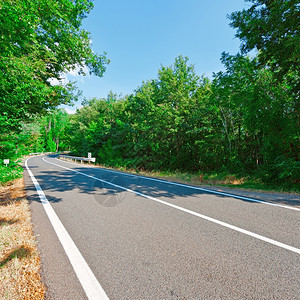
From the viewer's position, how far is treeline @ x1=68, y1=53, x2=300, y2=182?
8008 millimetres

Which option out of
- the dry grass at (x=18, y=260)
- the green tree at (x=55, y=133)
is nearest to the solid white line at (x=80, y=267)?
the dry grass at (x=18, y=260)

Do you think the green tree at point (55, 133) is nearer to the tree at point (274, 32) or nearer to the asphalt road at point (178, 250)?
the tree at point (274, 32)

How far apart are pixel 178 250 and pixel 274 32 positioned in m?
9.84

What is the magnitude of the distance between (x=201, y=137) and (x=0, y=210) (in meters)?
15.9

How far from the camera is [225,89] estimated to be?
9367 mm

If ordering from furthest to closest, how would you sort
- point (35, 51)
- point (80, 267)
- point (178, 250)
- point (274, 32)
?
point (274, 32) → point (35, 51) → point (178, 250) → point (80, 267)

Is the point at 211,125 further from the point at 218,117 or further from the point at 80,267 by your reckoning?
the point at 80,267

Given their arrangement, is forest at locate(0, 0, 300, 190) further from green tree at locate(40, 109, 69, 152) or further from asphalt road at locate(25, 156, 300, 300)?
green tree at locate(40, 109, 69, 152)

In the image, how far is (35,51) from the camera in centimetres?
605

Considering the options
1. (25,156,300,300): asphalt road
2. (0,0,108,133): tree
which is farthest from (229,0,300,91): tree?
(0,0,108,133): tree

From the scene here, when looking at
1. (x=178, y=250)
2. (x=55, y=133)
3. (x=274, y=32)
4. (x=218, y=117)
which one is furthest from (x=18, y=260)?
(x=55, y=133)

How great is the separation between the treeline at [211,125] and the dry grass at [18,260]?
9.27 metres

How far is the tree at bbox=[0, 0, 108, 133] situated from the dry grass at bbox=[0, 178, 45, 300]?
412 centimetres

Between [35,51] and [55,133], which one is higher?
[55,133]
